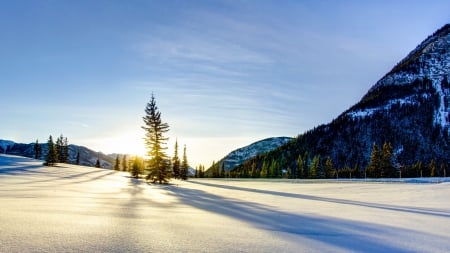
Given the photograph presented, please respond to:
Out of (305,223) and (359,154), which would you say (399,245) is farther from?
(359,154)

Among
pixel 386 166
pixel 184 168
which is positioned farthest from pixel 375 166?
pixel 184 168

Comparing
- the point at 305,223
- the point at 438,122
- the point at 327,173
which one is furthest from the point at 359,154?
the point at 305,223

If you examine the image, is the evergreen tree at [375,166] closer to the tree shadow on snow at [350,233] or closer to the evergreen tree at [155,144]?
the evergreen tree at [155,144]

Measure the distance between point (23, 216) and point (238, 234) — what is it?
423cm

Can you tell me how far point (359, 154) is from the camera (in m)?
194

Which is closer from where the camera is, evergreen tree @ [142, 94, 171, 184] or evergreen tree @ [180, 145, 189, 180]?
evergreen tree @ [142, 94, 171, 184]

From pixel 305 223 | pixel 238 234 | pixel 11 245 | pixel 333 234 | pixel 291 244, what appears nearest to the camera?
pixel 11 245

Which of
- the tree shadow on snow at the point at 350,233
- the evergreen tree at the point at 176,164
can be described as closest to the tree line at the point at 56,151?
the evergreen tree at the point at 176,164

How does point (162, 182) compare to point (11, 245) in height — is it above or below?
below

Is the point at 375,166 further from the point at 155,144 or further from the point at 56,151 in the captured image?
the point at 56,151

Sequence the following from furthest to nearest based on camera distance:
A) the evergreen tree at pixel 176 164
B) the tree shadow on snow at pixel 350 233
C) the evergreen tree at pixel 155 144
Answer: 1. the evergreen tree at pixel 176 164
2. the evergreen tree at pixel 155 144
3. the tree shadow on snow at pixel 350 233

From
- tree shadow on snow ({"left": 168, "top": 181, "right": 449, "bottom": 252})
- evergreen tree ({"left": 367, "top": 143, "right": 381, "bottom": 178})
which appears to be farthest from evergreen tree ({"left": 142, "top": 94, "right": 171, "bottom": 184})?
evergreen tree ({"left": 367, "top": 143, "right": 381, "bottom": 178})

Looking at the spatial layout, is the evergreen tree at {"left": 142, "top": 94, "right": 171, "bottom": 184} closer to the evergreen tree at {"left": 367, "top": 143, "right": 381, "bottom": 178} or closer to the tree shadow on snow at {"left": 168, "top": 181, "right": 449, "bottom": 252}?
the tree shadow on snow at {"left": 168, "top": 181, "right": 449, "bottom": 252}

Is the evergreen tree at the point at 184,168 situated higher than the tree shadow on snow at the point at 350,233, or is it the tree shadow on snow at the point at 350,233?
the tree shadow on snow at the point at 350,233
